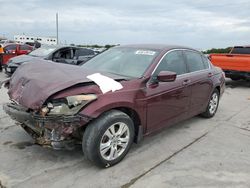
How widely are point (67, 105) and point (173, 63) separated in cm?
217

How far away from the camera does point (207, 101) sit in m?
5.92

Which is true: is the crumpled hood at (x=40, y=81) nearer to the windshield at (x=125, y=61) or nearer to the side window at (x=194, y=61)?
the windshield at (x=125, y=61)

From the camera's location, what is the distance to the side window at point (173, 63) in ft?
14.7

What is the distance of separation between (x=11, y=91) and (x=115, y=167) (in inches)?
70.5

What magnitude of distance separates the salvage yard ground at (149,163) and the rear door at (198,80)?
510mm

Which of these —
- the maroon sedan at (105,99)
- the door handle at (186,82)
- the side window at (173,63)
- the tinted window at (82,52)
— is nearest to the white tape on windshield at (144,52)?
the maroon sedan at (105,99)

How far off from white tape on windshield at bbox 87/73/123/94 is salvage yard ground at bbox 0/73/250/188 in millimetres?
1026

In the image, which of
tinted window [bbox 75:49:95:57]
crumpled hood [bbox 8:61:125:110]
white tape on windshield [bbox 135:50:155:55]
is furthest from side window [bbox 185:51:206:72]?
tinted window [bbox 75:49:95:57]

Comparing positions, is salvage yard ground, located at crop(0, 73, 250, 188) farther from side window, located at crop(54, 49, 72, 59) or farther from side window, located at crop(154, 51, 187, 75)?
side window, located at crop(54, 49, 72, 59)

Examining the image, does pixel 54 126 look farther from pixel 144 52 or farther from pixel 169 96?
pixel 144 52

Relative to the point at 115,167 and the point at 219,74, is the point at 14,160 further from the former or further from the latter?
the point at 219,74

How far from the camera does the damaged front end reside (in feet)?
10.9

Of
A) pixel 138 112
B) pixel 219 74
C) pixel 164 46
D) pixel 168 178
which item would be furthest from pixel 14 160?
pixel 219 74

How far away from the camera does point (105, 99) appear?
3.52m
